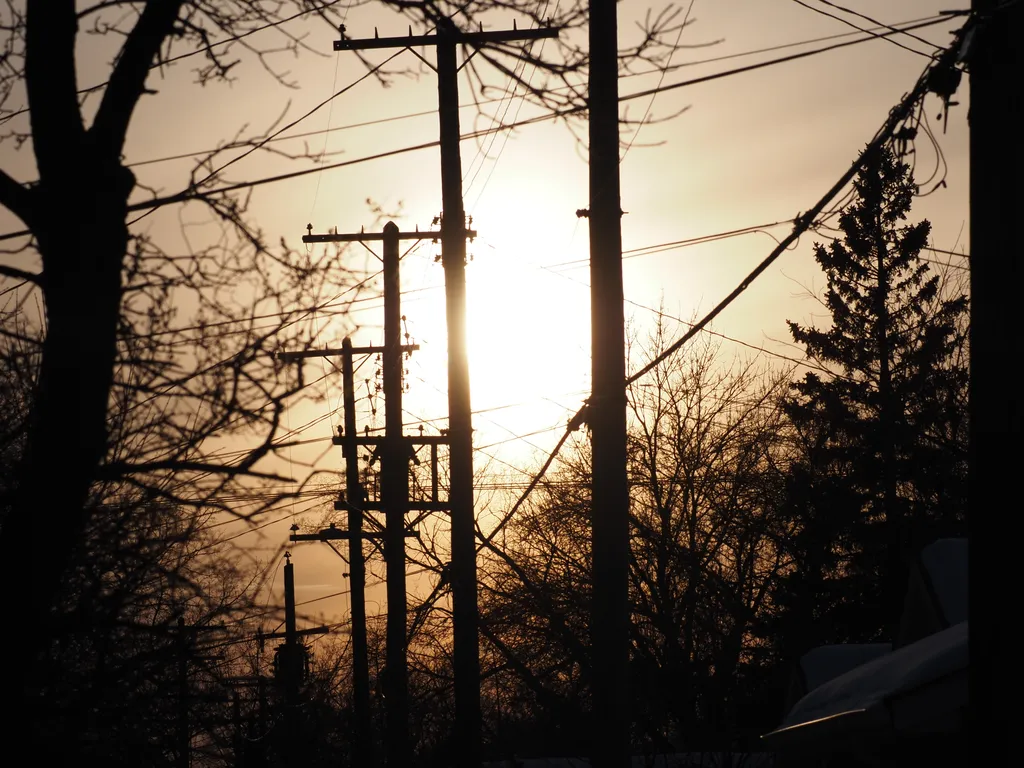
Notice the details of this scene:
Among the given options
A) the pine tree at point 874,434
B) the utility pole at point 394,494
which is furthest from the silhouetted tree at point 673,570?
the utility pole at point 394,494

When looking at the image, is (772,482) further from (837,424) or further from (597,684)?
(597,684)

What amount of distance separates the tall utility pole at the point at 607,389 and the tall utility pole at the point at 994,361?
3070 millimetres

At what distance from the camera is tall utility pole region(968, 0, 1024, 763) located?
191 inches

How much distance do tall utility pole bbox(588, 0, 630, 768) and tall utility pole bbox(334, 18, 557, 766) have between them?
10.9ft

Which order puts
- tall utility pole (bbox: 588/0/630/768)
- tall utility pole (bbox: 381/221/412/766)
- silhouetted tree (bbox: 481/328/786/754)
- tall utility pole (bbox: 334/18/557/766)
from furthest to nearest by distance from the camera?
silhouetted tree (bbox: 481/328/786/754), tall utility pole (bbox: 381/221/412/766), tall utility pole (bbox: 334/18/557/766), tall utility pole (bbox: 588/0/630/768)

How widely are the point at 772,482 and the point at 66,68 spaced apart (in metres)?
27.2

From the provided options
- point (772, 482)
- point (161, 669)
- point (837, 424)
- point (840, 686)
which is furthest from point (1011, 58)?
point (837, 424)

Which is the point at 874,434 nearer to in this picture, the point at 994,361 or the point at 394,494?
the point at 394,494

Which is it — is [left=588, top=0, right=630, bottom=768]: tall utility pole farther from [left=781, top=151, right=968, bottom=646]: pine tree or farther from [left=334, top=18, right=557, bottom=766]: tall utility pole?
[left=781, top=151, right=968, bottom=646]: pine tree

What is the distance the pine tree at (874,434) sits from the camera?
29828 millimetres

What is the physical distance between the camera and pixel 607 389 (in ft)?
26.3

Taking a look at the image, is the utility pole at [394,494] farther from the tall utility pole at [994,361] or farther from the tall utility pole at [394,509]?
the tall utility pole at [994,361]

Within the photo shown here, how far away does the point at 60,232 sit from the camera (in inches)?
173

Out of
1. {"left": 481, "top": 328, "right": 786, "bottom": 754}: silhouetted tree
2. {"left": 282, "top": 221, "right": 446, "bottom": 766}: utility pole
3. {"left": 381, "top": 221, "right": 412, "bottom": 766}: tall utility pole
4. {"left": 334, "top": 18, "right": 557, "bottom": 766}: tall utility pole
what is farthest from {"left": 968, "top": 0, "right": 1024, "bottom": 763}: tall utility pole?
{"left": 481, "top": 328, "right": 786, "bottom": 754}: silhouetted tree
